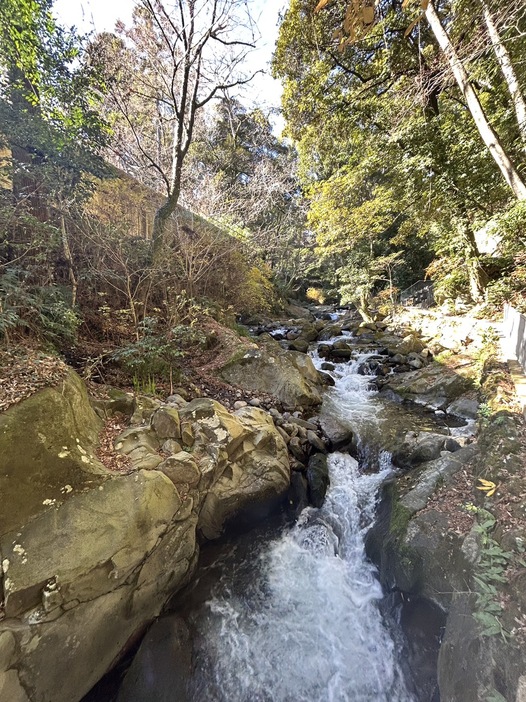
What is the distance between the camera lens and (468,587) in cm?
253

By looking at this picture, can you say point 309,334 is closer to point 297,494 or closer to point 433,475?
point 297,494

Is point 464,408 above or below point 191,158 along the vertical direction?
below

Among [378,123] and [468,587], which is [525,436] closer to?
[468,587]

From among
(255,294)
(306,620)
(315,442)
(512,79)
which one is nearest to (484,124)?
(512,79)

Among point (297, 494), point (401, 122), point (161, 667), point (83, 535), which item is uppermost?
point (401, 122)

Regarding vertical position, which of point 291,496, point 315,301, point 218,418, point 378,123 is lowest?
point 291,496

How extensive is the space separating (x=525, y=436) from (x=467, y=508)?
1.29 meters

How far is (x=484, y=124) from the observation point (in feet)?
18.4

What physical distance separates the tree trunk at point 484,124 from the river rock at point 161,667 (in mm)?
8539

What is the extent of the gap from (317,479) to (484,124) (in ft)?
24.8

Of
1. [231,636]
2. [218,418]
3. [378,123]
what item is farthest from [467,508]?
[378,123]

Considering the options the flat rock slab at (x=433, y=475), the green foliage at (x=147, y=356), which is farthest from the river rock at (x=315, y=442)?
the green foliage at (x=147, y=356)

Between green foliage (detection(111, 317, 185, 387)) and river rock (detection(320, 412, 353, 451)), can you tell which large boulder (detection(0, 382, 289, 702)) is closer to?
green foliage (detection(111, 317, 185, 387))

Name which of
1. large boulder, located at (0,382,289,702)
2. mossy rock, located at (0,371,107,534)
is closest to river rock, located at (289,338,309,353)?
large boulder, located at (0,382,289,702)
